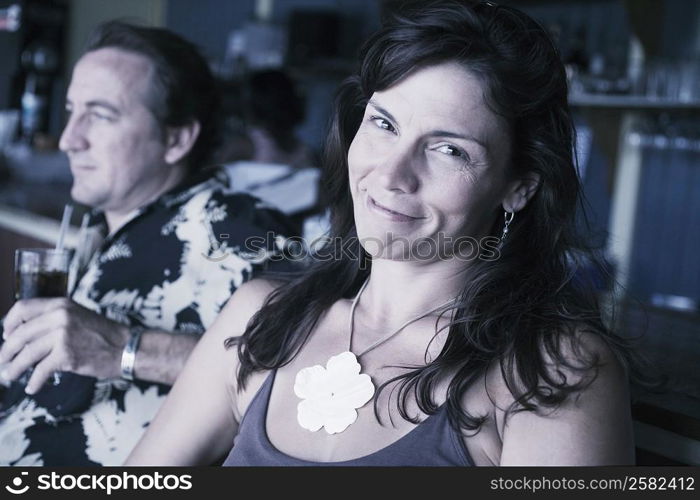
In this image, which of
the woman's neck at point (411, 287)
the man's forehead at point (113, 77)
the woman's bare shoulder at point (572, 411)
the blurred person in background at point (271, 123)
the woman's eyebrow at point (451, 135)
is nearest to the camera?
the woman's bare shoulder at point (572, 411)

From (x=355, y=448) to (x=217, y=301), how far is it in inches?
26.8

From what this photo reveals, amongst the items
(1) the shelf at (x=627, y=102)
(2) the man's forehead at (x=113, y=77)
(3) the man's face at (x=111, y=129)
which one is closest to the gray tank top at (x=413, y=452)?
(3) the man's face at (x=111, y=129)

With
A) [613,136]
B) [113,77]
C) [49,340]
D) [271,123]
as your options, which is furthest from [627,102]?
[49,340]

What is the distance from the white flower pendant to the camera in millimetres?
1180

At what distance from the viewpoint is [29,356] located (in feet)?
4.78

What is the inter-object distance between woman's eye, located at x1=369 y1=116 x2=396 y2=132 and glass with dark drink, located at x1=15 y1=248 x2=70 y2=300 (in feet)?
2.34

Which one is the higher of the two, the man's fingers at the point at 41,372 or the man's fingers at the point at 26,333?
the man's fingers at the point at 26,333

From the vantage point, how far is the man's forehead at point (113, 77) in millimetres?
1896

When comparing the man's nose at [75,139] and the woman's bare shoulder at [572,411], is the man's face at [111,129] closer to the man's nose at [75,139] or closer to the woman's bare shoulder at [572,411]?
the man's nose at [75,139]

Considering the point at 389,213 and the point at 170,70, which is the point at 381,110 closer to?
the point at 389,213

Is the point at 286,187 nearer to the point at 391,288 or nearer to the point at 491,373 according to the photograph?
the point at 391,288

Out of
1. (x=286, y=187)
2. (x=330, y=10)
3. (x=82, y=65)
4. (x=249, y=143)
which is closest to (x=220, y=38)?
(x=330, y=10)

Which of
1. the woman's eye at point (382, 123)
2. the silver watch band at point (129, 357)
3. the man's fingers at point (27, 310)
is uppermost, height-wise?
the woman's eye at point (382, 123)

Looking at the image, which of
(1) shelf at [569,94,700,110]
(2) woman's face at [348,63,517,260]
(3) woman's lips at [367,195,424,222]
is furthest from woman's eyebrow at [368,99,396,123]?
(1) shelf at [569,94,700,110]
